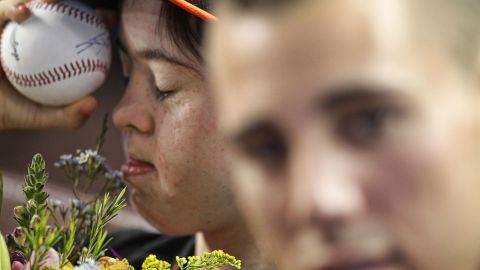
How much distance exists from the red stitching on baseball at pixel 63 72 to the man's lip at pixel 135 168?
0.15 meters

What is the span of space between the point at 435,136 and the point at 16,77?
85 cm

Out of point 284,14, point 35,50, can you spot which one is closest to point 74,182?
point 35,50

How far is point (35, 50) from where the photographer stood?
1.13 m

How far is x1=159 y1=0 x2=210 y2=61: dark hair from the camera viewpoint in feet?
3.43

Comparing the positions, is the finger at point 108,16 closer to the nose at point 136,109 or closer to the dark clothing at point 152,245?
the nose at point 136,109

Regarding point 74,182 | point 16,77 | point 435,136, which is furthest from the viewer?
point 16,77

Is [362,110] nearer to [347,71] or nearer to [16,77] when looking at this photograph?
[347,71]

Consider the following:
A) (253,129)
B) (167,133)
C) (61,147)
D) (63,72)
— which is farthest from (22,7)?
(253,129)

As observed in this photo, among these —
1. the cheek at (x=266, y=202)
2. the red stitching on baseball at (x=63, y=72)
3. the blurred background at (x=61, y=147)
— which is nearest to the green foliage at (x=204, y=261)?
the cheek at (x=266, y=202)

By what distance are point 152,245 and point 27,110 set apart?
309mm

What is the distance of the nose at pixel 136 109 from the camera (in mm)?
1061

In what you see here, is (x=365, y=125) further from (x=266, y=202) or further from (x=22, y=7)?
(x=22, y=7)

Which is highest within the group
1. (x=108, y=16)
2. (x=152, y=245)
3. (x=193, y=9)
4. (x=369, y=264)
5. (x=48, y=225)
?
(x=108, y=16)
